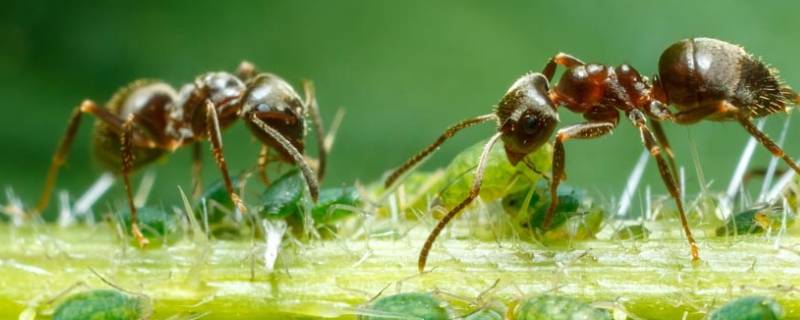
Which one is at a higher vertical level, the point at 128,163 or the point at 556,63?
the point at 556,63

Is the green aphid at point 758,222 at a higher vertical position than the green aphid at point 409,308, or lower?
higher

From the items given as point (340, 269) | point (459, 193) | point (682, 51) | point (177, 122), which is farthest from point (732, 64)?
point (177, 122)

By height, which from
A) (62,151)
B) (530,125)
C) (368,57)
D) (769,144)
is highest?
(368,57)

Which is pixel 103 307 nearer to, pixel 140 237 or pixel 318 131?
pixel 140 237

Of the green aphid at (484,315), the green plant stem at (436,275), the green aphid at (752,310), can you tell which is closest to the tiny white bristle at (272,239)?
the green plant stem at (436,275)

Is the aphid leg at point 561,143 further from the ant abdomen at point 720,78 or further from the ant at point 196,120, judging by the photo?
the ant at point 196,120

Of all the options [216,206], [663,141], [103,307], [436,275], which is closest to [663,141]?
[663,141]

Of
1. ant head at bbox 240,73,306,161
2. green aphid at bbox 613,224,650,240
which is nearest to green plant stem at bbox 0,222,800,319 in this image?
green aphid at bbox 613,224,650,240

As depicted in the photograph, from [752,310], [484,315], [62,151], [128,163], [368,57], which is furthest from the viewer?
[368,57]
